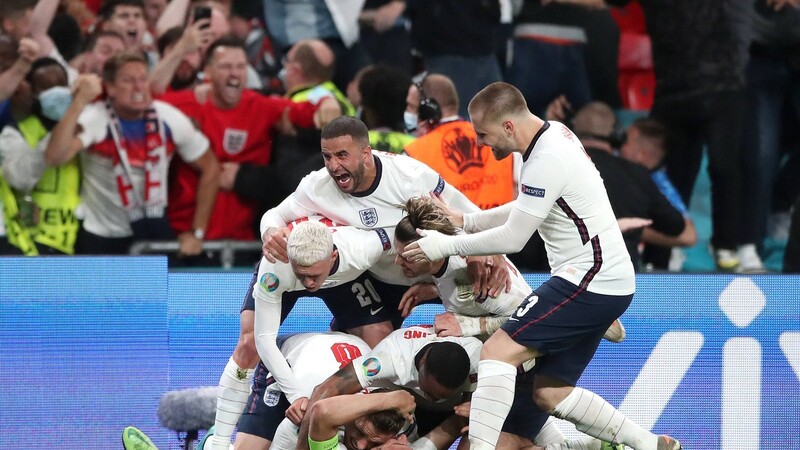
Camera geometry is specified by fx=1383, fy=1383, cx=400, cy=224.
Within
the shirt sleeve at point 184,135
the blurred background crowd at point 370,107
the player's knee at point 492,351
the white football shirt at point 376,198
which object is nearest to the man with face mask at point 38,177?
the blurred background crowd at point 370,107

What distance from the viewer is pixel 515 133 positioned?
6109mm

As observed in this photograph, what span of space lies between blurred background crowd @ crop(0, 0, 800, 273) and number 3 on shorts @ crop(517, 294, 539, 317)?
5.74 ft

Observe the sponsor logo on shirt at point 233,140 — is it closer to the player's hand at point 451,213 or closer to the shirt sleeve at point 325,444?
the player's hand at point 451,213

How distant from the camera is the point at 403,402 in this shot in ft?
19.9

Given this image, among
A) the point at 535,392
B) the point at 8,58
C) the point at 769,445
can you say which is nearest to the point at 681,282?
the point at 769,445

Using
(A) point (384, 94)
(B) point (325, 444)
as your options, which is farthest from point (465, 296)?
(A) point (384, 94)

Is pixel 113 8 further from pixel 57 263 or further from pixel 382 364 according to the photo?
pixel 382 364

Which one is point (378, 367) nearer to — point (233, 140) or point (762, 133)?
point (233, 140)

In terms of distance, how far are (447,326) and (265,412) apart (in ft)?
3.28

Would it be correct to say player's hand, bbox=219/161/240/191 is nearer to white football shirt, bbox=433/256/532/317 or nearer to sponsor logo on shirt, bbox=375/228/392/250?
sponsor logo on shirt, bbox=375/228/392/250

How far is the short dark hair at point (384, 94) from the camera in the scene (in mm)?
8211

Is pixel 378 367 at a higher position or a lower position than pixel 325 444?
higher

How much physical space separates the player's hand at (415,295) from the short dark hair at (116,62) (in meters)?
2.74

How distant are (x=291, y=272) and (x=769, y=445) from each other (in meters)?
2.83
